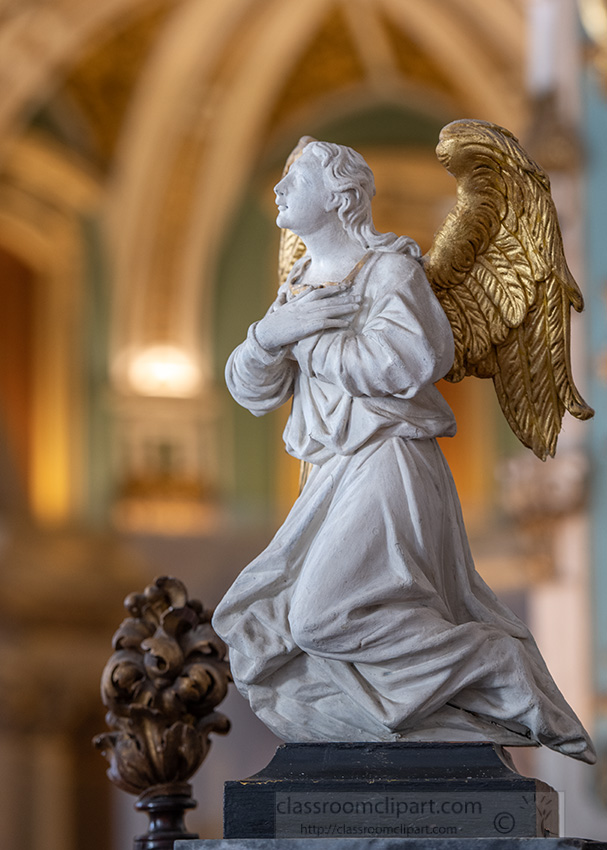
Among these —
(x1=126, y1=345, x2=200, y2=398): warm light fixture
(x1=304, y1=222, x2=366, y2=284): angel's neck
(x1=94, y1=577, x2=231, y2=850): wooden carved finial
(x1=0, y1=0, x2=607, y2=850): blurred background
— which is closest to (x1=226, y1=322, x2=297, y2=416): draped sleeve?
(x1=304, y1=222, x2=366, y2=284): angel's neck

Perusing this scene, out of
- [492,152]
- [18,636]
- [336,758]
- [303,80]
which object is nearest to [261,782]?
[336,758]

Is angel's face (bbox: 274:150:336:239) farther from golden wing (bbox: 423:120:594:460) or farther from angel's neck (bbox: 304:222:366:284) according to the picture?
golden wing (bbox: 423:120:594:460)

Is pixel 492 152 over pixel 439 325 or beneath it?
over

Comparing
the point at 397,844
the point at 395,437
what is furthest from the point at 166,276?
the point at 397,844

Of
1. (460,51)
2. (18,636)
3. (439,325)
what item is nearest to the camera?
(439,325)

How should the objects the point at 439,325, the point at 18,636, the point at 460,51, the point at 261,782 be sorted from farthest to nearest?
the point at 460,51
the point at 18,636
the point at 439,325
the point at 261,782

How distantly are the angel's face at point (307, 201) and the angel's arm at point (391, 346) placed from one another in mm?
202

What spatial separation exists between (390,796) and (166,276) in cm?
1094

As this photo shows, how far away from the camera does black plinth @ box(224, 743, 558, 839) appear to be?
3.24m

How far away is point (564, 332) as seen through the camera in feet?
12.4

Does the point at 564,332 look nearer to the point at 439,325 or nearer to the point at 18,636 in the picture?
the point at 439,325

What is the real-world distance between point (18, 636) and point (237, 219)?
4.18m

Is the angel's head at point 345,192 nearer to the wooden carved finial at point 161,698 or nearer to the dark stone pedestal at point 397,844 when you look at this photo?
the wooden carved finial at point 161,698

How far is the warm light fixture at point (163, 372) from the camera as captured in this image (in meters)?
13.8
